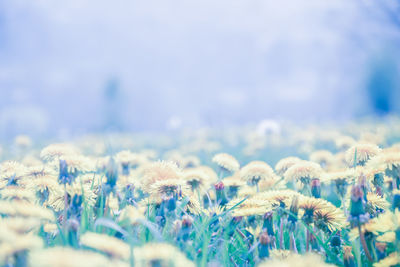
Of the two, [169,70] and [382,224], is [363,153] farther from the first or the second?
[169,70]

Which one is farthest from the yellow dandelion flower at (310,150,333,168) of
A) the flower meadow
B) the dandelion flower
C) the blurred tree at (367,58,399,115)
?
the blurred tree at (367,58,399,115)

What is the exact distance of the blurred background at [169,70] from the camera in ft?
72.9

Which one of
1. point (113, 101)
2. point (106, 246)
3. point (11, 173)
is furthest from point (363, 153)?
point (113, 101)

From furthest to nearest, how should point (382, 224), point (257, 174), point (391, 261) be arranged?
point (257, 174)
point (382, 224)
point (391, 261)

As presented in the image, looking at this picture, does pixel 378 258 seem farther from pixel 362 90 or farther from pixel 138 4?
pixel 138 4

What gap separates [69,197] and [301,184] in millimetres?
826

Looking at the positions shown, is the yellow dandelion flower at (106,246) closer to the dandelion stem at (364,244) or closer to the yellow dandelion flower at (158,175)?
the yellow dandelion flower at (158,175)

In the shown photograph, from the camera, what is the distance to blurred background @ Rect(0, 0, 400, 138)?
22219mm

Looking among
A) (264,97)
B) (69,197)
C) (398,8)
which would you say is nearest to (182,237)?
(69,197)

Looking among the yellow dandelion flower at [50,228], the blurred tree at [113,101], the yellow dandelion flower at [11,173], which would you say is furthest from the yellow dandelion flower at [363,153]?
the blurred tree at [113,101]

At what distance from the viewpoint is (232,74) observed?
38562mm

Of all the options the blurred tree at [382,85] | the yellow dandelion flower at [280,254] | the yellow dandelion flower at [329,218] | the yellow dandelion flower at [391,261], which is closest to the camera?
the yellow dandelion flower at [391,261]

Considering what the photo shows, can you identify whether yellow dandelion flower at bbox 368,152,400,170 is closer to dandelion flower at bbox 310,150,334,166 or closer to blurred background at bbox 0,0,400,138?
dandelion flower at bbox 310,150,334,166

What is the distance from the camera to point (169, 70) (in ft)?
127
